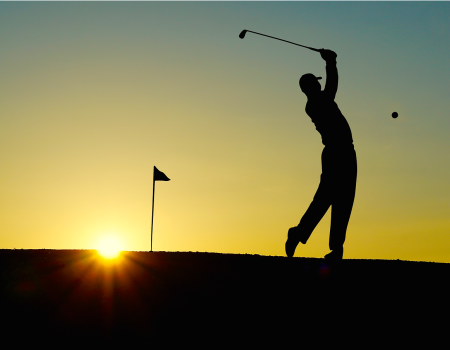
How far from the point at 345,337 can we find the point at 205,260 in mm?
4792


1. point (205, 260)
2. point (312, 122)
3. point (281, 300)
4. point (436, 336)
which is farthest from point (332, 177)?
point (436, 336)

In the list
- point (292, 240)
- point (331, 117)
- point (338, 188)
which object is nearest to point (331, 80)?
point (331, 117)

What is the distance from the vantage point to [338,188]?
38.5ft

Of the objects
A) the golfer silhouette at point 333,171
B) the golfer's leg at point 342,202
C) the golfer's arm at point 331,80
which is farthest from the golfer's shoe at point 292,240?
the golfer's arm at point 331,80

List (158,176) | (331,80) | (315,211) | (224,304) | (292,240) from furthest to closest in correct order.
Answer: (158,176) < (292,240) < (315,211) < (331,80) < (224,304)

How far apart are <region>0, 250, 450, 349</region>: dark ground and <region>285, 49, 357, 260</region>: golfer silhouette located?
131cm

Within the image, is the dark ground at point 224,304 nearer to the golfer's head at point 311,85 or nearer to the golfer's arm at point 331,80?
the golfer's arm at point 331,80

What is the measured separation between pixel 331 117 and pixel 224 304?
522 cm

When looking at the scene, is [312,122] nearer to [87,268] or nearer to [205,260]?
[205,260]

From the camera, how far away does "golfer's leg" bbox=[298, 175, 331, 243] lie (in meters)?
12.0

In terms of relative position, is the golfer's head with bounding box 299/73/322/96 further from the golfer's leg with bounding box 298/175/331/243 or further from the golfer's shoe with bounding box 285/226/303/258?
the golfer's shoe with bounding box 285/226/303/258

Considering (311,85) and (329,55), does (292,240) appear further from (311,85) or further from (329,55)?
(329,55)

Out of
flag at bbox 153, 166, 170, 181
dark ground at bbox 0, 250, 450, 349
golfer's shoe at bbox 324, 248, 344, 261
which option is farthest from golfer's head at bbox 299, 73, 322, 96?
flag at bbox 153, 166, 170, 181

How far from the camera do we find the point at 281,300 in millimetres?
8102
